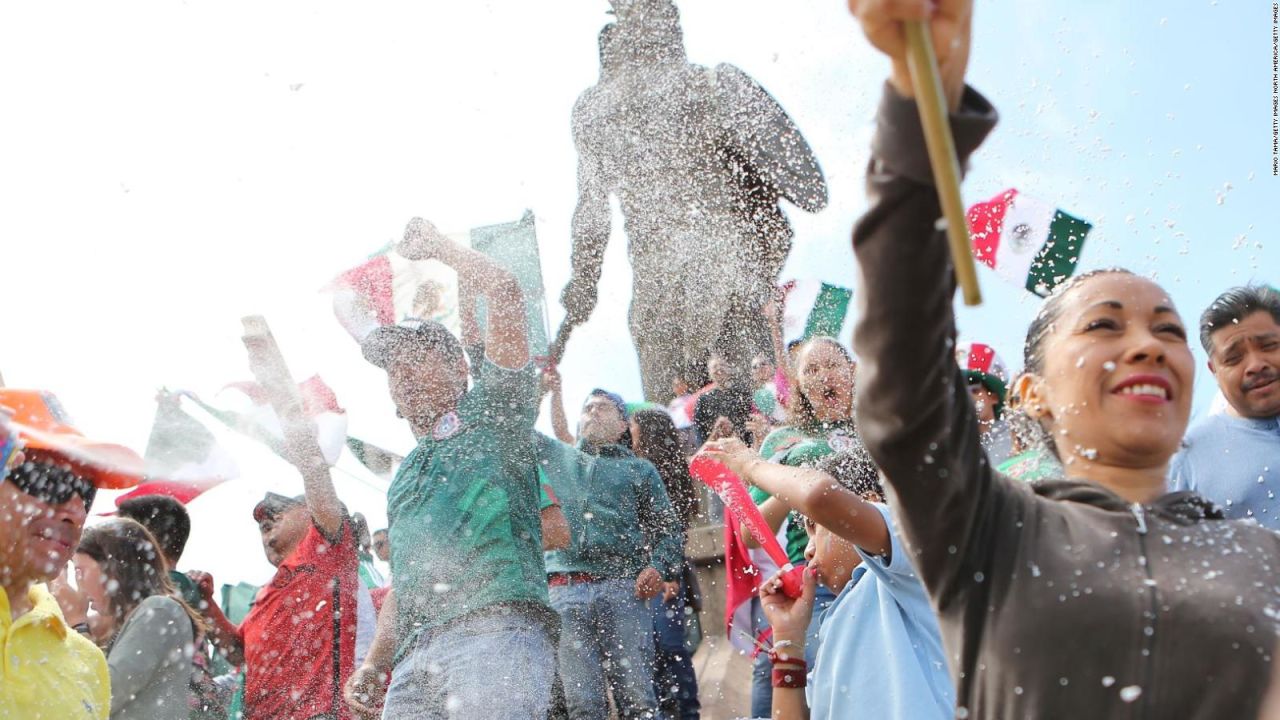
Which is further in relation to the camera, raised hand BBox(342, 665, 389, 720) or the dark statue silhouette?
the dark statue silhouette

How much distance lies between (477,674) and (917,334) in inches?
93.1

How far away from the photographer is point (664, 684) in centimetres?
507

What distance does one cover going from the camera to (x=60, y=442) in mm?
2883

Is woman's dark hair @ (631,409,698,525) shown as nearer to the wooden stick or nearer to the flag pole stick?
the wooden stick

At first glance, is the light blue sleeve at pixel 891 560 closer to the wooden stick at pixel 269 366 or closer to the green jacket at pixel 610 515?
the green jacket at pixel 610 515

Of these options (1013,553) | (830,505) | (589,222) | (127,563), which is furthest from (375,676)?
(589,222)

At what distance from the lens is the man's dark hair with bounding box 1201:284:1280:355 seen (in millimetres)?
3461

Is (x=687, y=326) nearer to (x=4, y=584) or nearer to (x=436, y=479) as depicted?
(x=436, y=479)

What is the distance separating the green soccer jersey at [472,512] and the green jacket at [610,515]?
113cm

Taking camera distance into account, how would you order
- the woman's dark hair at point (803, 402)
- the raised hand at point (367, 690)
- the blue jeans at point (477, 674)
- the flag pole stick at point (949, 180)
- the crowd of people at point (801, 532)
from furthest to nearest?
the woman's dark hair at point (803, 402), the raised hand at point (367, 690), the blue jeans at point (477, 674), the crowd of people at point (801, 532), the flag pole stick at point (949, 180)

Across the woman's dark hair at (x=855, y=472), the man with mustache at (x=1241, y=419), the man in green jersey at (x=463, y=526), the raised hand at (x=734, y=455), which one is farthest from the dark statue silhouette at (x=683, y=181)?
the man with mustache at (x=1241, y=419)

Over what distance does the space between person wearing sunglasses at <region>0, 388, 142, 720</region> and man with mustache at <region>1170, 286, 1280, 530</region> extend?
2874 millimetres

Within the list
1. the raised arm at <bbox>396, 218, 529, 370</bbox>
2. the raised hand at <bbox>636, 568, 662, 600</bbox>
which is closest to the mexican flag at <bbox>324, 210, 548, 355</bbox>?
the raised hand at <bbox>636, 568, 662, 600</bbox>

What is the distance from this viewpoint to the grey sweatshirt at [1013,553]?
1.47 metres
